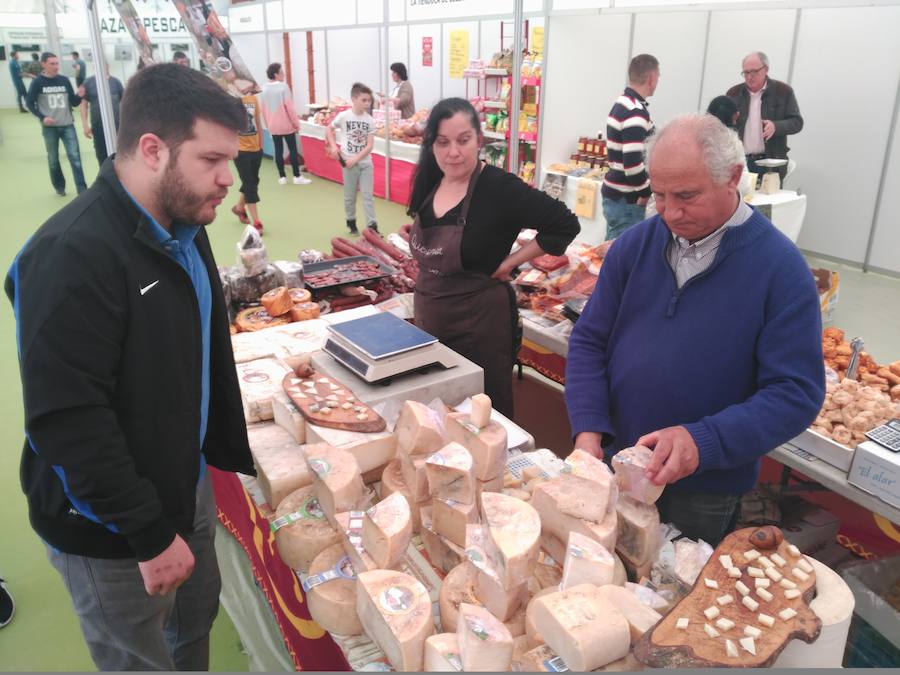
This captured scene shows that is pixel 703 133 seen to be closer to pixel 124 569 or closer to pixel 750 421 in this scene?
pixel 750 421

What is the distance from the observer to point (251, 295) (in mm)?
3721

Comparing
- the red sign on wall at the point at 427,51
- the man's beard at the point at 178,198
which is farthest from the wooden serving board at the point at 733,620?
the red sign on wall at the point at 427,51

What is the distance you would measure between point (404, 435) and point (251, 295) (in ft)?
7.26

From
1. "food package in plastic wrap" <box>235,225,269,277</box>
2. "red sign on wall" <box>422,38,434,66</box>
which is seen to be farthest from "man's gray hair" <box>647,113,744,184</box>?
"red sign on wall" <box>422,38,434,66</box>

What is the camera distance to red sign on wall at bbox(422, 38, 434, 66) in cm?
1197

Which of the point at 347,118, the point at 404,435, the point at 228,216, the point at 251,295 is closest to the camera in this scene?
the point at 404,435

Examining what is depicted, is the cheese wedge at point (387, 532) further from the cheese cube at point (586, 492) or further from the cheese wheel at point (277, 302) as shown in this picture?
the cheese wheel at point (277, 302)

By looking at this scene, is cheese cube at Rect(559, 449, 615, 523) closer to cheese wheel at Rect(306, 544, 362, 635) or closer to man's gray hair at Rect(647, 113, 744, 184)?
cheese wheel at Rect(306, 544, 362, 635)

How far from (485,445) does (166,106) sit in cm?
104

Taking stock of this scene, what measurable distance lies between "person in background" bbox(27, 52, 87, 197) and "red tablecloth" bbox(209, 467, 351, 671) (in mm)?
9027

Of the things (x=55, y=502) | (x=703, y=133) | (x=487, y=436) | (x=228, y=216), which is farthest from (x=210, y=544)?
(x=228, y=216)

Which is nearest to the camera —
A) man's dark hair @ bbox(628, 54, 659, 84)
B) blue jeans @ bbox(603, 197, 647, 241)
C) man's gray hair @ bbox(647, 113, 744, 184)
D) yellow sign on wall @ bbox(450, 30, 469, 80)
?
man's gray hair @ bbox(647, 113, 744, 184)

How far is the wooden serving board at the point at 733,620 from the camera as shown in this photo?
1124 millimetres

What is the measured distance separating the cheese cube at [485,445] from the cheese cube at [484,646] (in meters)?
0.52
